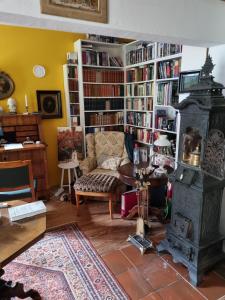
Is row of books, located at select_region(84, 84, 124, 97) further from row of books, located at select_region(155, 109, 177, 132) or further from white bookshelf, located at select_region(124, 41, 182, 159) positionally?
row of books, located at select_region(155, 109, 177, 132)

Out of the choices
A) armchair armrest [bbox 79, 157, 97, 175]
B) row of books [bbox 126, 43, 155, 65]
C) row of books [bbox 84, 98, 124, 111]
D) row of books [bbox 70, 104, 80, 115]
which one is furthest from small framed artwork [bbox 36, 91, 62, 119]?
row of books [bbox 126, 43, 155, 65]

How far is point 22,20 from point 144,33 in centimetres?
74

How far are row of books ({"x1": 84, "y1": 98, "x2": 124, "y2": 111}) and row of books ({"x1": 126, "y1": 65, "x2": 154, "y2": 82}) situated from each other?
416 mm

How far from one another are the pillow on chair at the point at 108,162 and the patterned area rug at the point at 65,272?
1.20 metres

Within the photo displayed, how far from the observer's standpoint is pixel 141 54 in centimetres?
334

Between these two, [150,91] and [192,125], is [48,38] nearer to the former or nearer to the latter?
[150,91]

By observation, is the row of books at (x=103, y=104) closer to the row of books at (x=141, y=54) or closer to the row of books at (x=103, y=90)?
the row of books at (x=103, y=90)

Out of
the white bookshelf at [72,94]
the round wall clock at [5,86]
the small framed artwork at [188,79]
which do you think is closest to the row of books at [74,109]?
the white bookshelf at [72,94]

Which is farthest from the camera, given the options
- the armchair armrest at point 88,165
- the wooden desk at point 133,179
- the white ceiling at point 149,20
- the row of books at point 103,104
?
the row of books at point 103,104

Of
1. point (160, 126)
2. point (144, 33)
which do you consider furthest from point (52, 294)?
point (160, 126)

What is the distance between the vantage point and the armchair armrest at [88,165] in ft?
10.6

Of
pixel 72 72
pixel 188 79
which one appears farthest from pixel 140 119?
pixel 188 79

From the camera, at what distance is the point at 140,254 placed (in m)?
2.12

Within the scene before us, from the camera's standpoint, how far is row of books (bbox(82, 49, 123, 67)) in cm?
341
